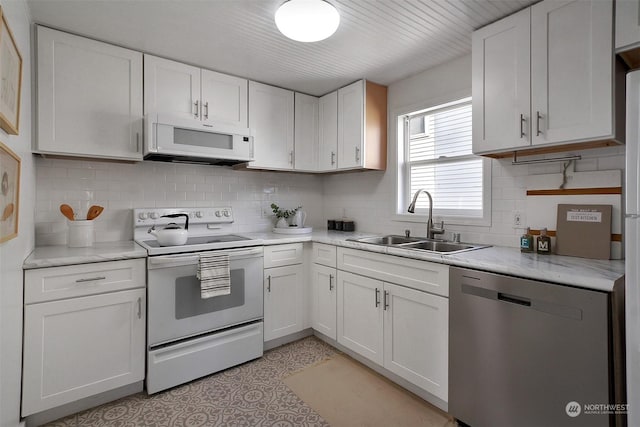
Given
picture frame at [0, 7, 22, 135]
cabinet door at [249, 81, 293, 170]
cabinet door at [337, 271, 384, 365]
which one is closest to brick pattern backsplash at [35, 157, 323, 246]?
cabinet door at [249, 81, 293, 170]

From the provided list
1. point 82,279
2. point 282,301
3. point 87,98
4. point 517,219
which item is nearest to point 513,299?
point 517,219

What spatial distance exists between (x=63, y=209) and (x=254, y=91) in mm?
1769

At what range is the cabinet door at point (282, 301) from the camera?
2656mm

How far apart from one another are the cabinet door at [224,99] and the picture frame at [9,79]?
4.17ft

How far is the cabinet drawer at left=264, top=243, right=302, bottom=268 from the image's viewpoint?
2.66 metres

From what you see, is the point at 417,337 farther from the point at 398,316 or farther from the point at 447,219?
the point at 447,219

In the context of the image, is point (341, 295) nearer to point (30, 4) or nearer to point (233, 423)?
point (233, 423)

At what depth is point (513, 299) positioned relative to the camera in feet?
5.10

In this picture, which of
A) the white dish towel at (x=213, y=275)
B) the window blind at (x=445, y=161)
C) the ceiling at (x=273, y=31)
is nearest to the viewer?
the ceiling at (x=273, y=31)

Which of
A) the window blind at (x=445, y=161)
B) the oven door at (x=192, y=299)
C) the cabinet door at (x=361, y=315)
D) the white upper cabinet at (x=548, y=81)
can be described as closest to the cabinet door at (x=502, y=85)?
the white upper cabinet at (x=548, y=81)

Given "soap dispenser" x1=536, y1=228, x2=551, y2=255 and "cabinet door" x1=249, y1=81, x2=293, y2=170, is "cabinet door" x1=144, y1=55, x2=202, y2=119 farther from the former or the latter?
"soap dispenser" x1=536, y1=228, x2=551, y2=255

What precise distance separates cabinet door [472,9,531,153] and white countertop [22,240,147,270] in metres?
2.34

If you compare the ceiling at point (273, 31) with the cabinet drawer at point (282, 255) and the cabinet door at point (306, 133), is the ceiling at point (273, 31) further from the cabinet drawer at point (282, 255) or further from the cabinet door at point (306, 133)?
the cabinet drawer at point (282, 255)

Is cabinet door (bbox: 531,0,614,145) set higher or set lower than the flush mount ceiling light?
lower
